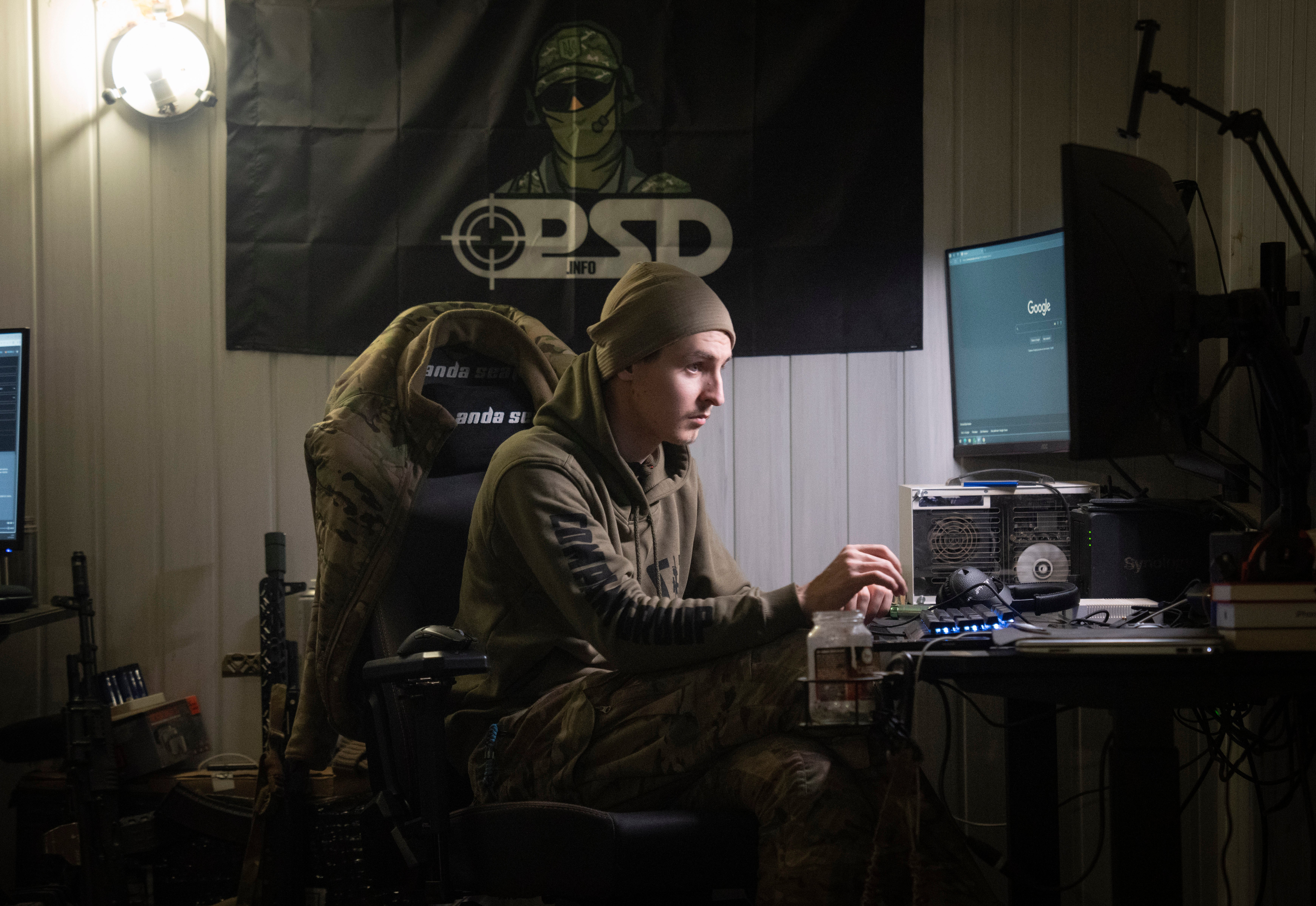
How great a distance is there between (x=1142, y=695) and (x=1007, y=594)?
0.39 metres

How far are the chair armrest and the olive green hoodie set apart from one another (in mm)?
208

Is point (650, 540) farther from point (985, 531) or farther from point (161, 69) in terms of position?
point (161, 69)

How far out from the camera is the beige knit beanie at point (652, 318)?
5.42 ft

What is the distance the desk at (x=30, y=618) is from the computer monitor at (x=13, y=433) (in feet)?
0.54

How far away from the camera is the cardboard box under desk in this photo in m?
2.26

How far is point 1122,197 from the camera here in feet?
4.36

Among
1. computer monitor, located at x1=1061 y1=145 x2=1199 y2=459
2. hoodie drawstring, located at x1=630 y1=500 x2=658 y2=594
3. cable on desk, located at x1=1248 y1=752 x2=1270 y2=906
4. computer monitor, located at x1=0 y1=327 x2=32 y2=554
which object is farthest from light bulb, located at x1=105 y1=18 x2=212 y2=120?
cable on desk, located at x1=1248 y1=752 x2=1270 y2=906

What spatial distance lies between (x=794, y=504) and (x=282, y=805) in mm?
1478

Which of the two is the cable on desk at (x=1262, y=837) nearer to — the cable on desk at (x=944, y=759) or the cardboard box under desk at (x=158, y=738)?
the cable on desk at (x=944, y=759)

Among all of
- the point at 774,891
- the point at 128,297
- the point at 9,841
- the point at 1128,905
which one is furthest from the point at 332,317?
the point at 1128,905

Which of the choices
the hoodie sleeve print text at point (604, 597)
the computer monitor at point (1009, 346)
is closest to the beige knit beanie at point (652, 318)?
the hoodie sleeve print text at point (604, 597)

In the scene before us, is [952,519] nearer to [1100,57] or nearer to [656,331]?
[656,331]

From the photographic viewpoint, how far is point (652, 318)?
5.44 feet

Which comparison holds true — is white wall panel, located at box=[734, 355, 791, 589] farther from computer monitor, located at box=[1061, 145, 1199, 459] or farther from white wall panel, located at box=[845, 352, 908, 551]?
computer monitor, located at box=[1061, 145, 1199, 459]
